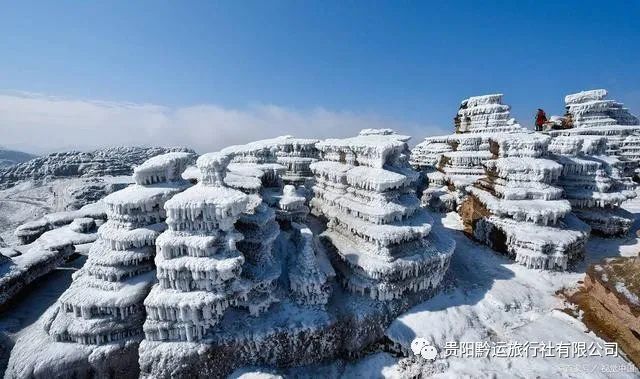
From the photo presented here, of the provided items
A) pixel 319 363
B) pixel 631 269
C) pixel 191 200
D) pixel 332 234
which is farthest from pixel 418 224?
pixel 191 200

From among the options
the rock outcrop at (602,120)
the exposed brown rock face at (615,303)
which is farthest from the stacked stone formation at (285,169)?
the rock outcrop at (602,120)

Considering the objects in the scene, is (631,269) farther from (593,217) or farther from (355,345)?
(355,345)

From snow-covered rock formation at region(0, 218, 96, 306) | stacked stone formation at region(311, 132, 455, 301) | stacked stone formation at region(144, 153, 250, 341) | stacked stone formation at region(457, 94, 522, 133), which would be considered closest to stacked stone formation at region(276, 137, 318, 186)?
stacked stone formation at region(311, 132, 455, 301)

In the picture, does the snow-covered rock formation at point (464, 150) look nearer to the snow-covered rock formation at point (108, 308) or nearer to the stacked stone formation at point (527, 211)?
the stacked stone formation at point (527, 211)

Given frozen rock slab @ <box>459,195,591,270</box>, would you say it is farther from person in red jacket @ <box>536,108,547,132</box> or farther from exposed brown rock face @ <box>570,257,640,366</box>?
person in red jacket @ <box>536,108,547,132</box>

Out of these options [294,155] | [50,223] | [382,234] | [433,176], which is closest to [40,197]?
[50,223]

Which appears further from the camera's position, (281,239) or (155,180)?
(281,239)
